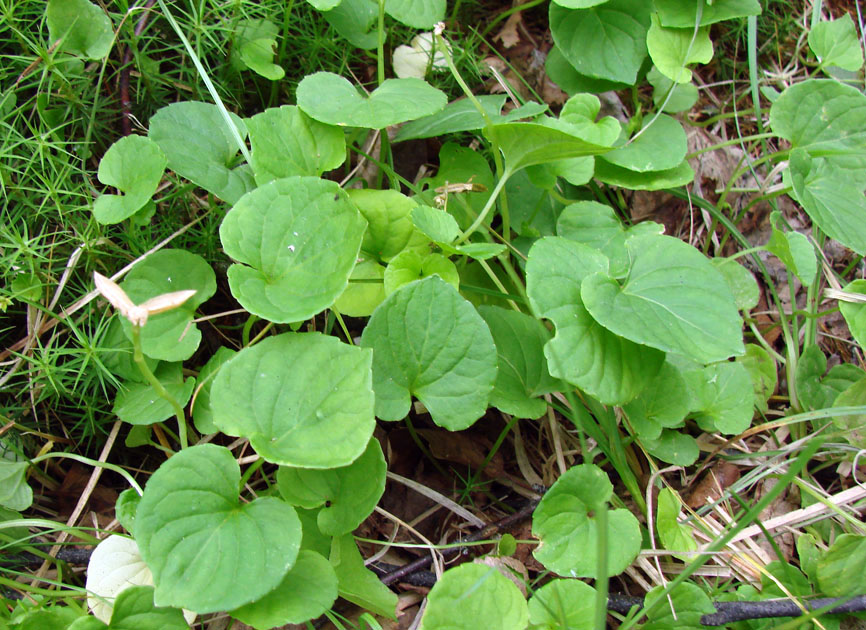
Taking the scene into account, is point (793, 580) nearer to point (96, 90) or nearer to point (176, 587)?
point (176, 587)

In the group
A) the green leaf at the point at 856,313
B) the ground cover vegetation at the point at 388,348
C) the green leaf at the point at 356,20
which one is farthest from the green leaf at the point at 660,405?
the green leaf at the point at 356,20

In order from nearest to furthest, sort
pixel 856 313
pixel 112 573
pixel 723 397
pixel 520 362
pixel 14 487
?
pixel 112 573, pixel 14 487, pixel 520 362, pixel 723 397, pixel 856 313

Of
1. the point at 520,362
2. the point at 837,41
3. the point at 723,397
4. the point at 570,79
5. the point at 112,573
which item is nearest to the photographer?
the point at 112,573

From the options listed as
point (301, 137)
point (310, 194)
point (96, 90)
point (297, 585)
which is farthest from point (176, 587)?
point (96, 90)

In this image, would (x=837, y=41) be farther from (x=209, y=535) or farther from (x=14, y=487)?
(x=14, y=487)

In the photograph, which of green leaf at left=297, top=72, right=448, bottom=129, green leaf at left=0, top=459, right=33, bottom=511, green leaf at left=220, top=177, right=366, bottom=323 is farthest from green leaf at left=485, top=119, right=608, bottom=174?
green leaf at left=0, top=459, right=33, bottom=511

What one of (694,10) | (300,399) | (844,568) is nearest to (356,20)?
(694,10)

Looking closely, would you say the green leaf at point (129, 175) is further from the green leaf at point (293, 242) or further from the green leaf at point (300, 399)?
the green leaf at point (300, 399)
